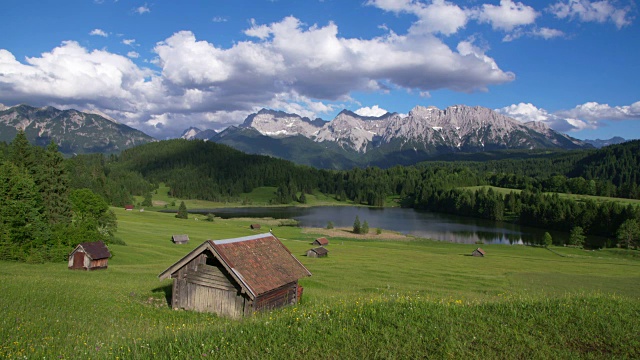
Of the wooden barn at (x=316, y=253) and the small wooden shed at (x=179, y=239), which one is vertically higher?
the small wooden shed at (x=179, y=239)

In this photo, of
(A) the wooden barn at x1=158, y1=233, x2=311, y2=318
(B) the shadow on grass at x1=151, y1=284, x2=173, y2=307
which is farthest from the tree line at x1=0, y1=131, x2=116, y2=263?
(A) the wooden barn at x1=158, y1=233, x2=311, y2=318

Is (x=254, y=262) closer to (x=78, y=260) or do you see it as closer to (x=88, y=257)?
(x=88, y=257)

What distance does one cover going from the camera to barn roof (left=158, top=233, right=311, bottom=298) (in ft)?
70.4

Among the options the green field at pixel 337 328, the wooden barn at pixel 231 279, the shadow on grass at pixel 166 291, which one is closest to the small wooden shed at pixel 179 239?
the shadow on grass at pixel 166 291

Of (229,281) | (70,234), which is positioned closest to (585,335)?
(229,281)

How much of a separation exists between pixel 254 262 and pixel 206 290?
3.16 meters

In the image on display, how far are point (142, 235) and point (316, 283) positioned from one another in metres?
49.5

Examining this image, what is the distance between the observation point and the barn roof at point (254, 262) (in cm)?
2147

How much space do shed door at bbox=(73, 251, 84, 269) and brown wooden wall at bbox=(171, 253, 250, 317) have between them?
27642mm

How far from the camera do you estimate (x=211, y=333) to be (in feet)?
36.5

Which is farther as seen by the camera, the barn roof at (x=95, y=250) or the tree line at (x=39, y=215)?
the tree line at (x=39, y=215)

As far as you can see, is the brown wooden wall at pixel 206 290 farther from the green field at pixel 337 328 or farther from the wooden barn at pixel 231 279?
the green field at pixel 337 328

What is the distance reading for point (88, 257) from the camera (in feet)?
145

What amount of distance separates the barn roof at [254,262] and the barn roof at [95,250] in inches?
1022
